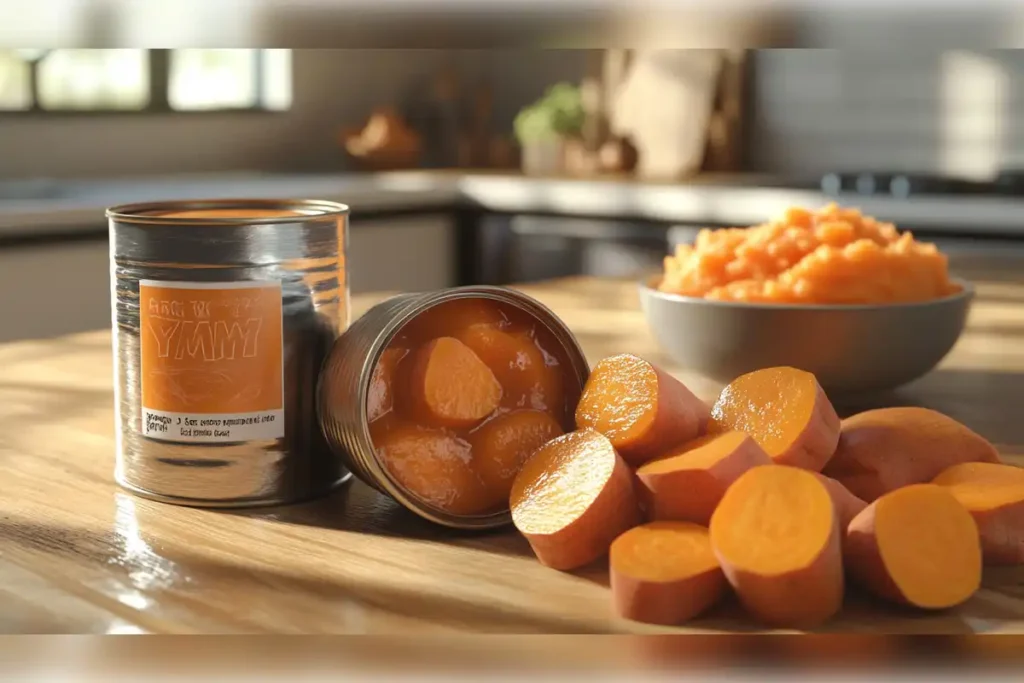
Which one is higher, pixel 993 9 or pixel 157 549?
pixel 993 9

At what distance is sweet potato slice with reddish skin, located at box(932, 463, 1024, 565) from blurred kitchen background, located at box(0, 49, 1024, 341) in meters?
2.46

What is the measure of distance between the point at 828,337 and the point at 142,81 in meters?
3.62

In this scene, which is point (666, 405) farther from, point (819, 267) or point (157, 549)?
point (819, 267)

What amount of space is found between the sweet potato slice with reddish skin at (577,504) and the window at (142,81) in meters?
3.22

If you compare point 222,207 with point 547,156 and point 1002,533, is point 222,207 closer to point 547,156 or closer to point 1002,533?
point 1002,533

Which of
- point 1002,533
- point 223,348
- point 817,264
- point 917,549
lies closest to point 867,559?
point 917,549

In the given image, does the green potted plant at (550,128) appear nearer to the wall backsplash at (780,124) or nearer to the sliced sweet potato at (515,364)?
the wall backsplash at (780,124)

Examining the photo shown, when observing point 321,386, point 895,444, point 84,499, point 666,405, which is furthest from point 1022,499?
point 84,499

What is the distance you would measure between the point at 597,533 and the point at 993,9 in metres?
0.37

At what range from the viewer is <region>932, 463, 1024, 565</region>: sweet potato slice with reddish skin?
74 centimetres

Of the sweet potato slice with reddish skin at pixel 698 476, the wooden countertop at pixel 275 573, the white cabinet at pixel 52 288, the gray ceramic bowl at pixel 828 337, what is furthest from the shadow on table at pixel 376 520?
the white cabinet at pixel 52 288

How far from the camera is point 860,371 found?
119 centimetres

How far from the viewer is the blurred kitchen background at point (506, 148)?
3.35 meters

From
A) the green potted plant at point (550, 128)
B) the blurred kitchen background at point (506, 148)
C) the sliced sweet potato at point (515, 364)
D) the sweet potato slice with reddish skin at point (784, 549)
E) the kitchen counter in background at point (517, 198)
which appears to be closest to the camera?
the sweet potato slice with reddish skin at point (784, 549)
